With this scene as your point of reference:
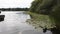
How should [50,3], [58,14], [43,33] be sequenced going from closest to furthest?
[58,14] < [43,33] < [50,3]

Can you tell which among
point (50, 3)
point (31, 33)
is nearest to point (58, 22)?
point (31, 33)

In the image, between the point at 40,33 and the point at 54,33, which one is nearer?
the point at 54,33

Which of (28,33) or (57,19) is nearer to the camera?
(57,19)

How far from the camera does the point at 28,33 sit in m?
30.1

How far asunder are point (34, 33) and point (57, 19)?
18.3 ft

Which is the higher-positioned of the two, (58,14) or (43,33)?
(58,14)

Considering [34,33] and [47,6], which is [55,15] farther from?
[47,6]

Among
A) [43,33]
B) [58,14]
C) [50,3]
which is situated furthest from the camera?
Answer: [50,3]

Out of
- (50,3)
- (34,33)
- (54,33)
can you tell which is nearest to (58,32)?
(54,33)

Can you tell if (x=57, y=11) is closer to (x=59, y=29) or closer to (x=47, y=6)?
(x=59, y=29)

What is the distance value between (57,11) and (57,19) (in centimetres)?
138

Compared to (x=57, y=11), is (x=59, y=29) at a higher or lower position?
lower

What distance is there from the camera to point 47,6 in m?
62.0

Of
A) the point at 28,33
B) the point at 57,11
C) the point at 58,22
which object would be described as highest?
the point at 57,11
